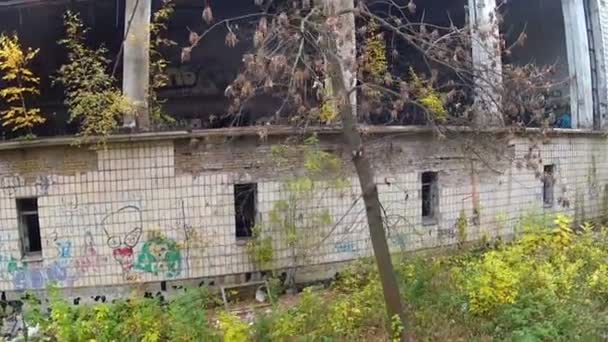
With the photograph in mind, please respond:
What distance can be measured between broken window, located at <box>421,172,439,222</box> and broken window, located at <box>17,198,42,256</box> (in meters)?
5.77

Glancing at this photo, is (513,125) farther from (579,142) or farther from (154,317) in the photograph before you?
(579,142)

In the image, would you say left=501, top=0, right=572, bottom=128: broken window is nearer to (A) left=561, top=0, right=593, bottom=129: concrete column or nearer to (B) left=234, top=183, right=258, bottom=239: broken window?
(A) left=561, top=0, right=593, bottom=129: concrete column

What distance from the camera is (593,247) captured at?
6996mm

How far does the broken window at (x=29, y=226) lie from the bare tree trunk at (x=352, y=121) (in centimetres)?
480

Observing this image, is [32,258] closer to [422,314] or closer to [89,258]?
[89,258]

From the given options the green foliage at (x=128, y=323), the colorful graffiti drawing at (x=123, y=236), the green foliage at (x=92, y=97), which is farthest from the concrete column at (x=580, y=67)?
A: the green foliage at (x=128, y=323)

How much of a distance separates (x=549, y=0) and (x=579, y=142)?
5.03 meters

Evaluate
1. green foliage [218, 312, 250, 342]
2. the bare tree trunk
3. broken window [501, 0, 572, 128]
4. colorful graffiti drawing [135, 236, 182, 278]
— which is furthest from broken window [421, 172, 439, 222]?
broken window [501, 0, 572, 128]

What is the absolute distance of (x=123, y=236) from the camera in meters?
6.98

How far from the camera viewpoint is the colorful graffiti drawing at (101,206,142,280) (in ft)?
22.8

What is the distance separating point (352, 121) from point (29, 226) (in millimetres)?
5063

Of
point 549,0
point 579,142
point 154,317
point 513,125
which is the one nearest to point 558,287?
point 513,125

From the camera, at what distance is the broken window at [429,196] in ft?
28.7

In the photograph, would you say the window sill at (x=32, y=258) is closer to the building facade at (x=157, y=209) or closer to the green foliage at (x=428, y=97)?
the building facade at (x=157, y=209)
